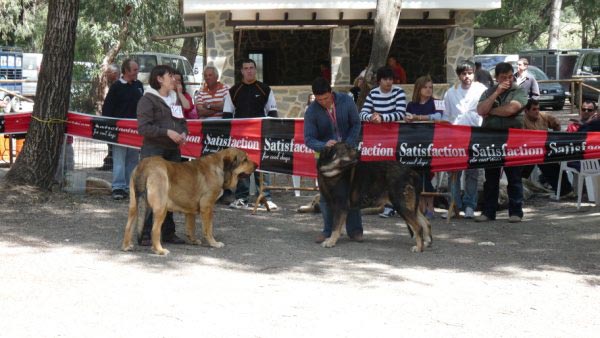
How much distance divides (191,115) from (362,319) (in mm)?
7184

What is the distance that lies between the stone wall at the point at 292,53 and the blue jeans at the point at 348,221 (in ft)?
59.7

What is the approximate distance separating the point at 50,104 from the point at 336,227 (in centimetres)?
507

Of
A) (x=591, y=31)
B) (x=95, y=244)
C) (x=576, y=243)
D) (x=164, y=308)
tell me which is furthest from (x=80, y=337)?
(x=591, y=31)

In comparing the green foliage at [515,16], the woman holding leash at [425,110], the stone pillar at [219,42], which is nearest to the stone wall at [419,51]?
the stone pillar at [219,42]

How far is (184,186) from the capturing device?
30.7 ft

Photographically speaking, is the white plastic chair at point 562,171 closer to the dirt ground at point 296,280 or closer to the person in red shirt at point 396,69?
the dirt ground at point 296,280

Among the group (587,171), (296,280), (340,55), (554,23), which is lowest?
(296,280)

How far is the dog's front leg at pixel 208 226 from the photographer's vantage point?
956 cm

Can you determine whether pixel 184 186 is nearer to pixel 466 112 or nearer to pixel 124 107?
pixel 466 112

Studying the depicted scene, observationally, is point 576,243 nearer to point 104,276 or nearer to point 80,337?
point 104,276

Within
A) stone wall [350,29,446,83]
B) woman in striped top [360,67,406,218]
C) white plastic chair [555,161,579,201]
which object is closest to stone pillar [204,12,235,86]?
stone wall [350,29,446,83]


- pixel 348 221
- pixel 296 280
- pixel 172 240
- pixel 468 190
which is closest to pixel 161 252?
pixel 172 240

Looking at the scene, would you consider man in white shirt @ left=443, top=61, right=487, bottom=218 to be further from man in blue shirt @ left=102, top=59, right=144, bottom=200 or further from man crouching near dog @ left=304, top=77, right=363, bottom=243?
man in blue shirt @ left=102, top=59, right=144, bottom=200

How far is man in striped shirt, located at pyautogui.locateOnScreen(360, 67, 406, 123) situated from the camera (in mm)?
11648
